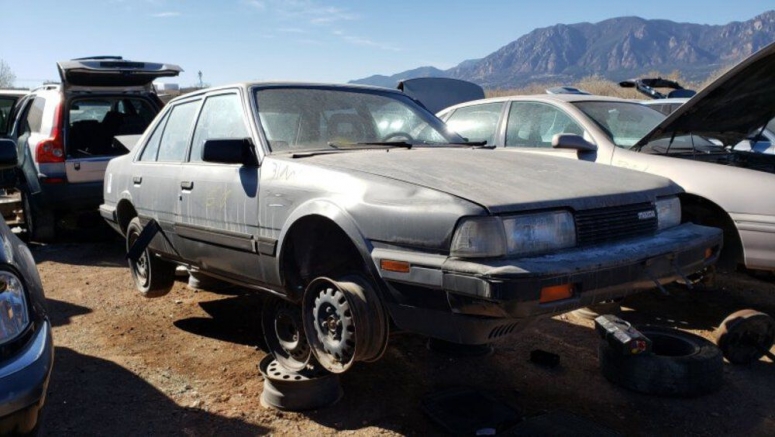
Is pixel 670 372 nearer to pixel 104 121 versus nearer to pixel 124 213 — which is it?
pixel 124 213

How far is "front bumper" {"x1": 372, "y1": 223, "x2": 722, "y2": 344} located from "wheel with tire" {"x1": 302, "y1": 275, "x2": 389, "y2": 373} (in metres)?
0.11

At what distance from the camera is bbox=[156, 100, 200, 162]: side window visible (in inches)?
172

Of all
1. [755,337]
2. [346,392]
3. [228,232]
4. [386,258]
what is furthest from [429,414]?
[755,337]

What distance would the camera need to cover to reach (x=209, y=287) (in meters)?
5.00

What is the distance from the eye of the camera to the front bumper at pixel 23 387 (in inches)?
79.9

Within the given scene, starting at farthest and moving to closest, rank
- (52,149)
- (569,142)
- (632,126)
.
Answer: (52,149) < (632,126) < (569,142)

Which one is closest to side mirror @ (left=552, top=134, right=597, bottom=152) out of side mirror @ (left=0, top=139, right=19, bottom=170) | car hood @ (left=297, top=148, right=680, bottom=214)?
car hood @ (left=297, top=148, right=680, bottom=214)

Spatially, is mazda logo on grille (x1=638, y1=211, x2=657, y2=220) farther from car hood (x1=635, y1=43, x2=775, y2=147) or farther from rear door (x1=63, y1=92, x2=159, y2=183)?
rear door (x1=63, y1=92, x2=159, y2=183)

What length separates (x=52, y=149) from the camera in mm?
7027

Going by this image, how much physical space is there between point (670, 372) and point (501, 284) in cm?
155

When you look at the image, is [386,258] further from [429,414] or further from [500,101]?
[500,101]

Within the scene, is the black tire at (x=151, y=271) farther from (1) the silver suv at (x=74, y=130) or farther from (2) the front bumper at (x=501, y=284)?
(2) the front bumper at (x=501, y=284)

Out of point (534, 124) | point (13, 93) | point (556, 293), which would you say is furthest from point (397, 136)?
point (13, 93)

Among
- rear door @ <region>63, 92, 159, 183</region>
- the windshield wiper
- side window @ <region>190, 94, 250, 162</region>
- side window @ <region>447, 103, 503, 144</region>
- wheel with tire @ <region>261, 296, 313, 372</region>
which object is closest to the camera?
wheel with tire @ <region>261, 296, 313, 372</region>
